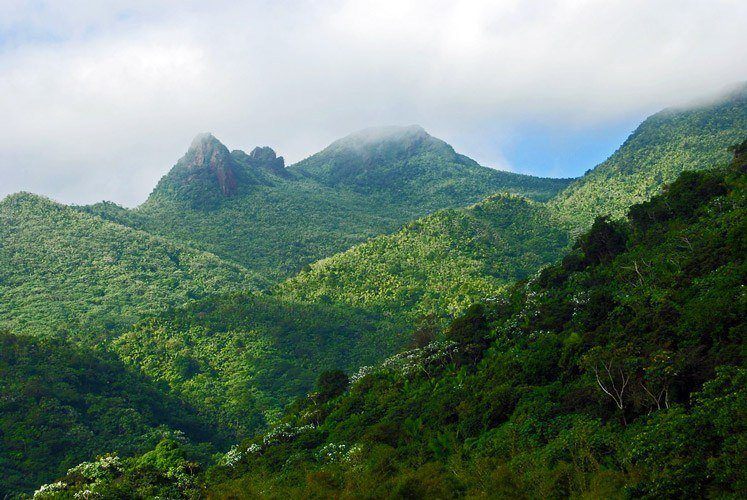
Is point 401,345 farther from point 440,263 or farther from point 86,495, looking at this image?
point 86,495

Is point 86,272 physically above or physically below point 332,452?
above

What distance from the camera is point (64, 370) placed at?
228ft

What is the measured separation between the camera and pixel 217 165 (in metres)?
188

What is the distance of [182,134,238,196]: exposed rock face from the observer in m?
181

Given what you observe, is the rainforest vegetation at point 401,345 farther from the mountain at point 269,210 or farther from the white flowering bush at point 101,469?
the mountain at point 269,210

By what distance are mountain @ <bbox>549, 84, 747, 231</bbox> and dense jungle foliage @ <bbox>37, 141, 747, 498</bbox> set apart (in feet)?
185

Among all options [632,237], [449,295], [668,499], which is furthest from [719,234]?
[449,295]

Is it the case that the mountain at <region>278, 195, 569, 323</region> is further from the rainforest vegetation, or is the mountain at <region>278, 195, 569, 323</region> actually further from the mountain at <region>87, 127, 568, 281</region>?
the mountain at <region>87, 127, 568, 281</region>

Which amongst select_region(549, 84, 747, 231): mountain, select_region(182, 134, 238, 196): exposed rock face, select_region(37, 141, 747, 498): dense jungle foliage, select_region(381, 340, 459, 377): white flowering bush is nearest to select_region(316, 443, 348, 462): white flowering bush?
select_region(37, 141, 747, 498): dense jungle foliage

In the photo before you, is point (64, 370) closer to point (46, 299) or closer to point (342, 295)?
point (46, 299)

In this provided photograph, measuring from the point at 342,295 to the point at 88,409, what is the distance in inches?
1774

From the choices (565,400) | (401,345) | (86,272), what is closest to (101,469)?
(565,400)

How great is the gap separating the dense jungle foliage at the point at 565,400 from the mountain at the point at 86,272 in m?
55.3

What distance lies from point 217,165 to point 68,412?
440ft
